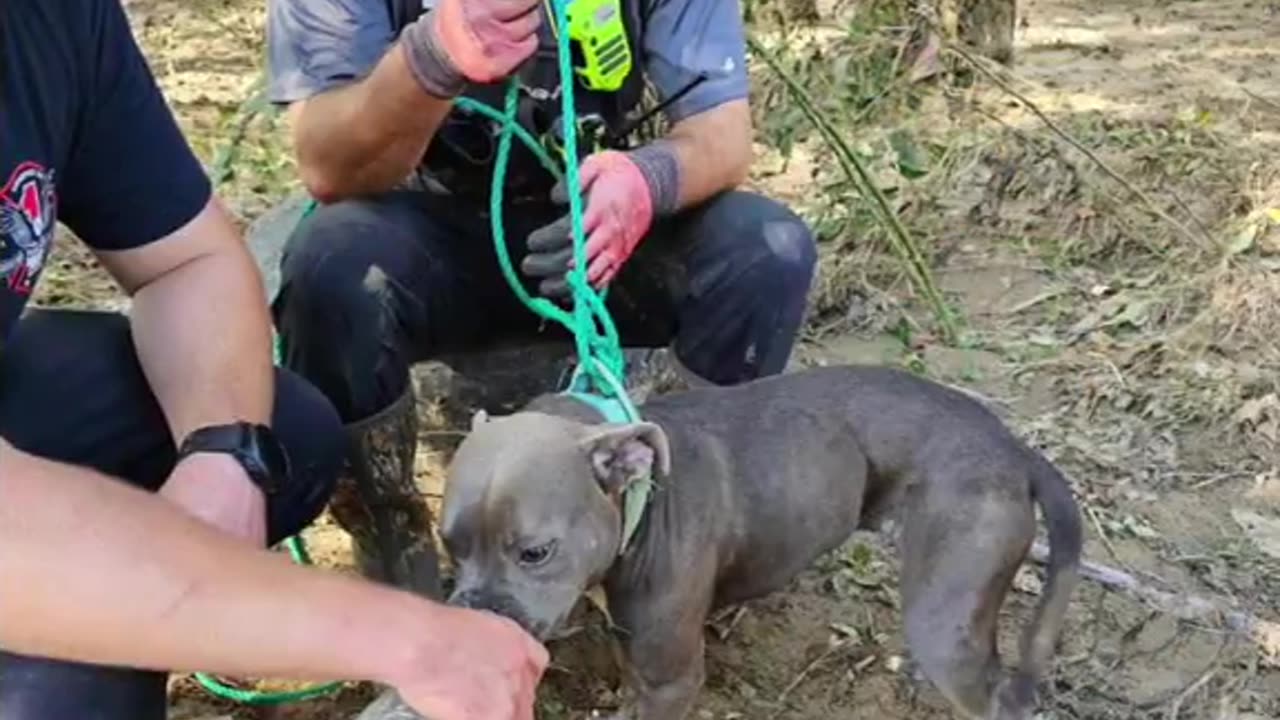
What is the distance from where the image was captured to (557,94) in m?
3.22

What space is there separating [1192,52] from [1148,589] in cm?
374

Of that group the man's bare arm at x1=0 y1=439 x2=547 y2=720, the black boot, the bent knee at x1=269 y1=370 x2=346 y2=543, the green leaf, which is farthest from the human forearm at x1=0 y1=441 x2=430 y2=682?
the green leaf

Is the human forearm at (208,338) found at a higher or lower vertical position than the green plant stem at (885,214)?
higher

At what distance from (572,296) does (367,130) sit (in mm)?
427

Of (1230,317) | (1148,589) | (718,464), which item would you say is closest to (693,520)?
(718,464)

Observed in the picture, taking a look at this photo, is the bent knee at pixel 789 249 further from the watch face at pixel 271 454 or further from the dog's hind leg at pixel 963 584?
the watch face at pixel 271 454

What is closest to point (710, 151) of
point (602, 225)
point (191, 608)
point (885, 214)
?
point (602, 225)

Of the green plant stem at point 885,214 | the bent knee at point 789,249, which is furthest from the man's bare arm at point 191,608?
the green plant stem at point 885,214

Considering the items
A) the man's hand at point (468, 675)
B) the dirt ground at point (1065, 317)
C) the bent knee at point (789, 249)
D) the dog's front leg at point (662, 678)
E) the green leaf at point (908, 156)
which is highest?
the man's hand at point (468, 675)

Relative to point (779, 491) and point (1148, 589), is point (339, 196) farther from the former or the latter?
point (1148, 589)

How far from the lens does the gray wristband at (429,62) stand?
108 inches

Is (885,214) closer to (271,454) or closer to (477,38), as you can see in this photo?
(477,38)

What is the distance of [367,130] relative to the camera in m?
2.94

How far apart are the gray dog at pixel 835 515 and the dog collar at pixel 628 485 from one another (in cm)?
2
